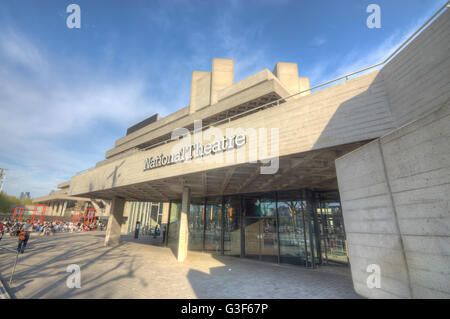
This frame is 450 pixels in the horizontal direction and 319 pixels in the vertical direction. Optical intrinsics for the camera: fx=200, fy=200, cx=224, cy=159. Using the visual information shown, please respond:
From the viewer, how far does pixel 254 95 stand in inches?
818

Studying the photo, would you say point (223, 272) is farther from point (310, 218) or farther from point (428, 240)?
point (428, 240)

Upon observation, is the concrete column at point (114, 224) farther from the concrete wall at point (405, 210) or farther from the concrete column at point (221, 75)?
A: the concrete wall at point (405, 210)

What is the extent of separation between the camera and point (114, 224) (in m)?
22.0

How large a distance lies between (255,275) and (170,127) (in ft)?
80.9

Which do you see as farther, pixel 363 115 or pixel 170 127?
pixel 170 127

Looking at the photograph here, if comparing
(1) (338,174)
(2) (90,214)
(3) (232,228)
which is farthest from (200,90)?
(2) (90,214)

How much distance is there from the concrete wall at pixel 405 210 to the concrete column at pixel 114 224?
22694mm

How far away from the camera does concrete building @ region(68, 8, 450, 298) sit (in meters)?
4.28

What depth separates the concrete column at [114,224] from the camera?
21.3 m

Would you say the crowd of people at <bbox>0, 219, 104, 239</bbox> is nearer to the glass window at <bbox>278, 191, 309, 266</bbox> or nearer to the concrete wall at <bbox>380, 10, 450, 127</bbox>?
the glass window at <bbox>278, 191, 309, 266</bbox>

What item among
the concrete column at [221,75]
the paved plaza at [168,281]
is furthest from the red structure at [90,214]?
the concrete column at [221,75]

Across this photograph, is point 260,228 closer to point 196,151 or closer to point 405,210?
point 196,151
